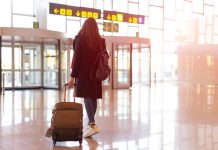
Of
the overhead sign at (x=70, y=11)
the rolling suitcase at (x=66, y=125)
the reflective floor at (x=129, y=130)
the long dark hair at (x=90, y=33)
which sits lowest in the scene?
the reflective floor at (x=129, y=130)

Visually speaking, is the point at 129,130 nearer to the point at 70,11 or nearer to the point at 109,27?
the point at 70,11

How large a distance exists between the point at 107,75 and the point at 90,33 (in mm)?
660

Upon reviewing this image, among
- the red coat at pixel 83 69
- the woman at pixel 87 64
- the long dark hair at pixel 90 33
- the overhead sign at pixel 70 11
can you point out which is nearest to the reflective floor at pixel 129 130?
the woman at pixel 87 64

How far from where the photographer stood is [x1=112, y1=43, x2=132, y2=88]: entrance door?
1717 cm

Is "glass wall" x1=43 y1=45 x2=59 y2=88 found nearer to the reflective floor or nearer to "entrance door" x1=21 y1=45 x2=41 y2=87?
"entrance door" x1=21 y1=45 x2=41 y2=87

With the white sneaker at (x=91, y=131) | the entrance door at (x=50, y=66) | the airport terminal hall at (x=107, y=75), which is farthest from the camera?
the entrance door at (x=50, y=66)

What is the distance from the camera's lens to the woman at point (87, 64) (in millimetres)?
4738

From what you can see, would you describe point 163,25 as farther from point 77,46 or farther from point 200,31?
point 77,46

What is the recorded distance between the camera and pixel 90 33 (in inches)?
190

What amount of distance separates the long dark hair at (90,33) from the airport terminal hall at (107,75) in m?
0.01

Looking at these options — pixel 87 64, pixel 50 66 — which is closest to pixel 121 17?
pixel 50 66

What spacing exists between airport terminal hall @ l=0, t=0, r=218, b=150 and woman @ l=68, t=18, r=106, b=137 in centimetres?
1

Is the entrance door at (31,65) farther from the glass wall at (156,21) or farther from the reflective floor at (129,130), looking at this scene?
the reflective floor at (129,130)

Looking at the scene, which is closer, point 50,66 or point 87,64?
point 87,64
